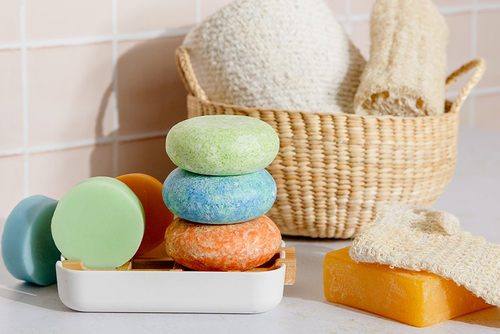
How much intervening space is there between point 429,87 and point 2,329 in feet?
1.64

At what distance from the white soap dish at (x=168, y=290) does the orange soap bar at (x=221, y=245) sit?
0.04 ft

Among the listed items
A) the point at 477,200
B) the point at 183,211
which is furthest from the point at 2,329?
the point at 477,200

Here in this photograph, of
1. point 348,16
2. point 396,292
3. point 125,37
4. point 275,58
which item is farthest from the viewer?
point 348,16

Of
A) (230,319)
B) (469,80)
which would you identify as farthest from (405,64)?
(230,319)

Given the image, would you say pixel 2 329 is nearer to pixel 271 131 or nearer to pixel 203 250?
pixel 203 250

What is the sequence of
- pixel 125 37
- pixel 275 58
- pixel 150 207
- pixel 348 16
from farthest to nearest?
pixel 348 16, pixel 125 37, pixel 275 58, pixel 150 207

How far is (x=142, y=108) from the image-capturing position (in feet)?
2.67

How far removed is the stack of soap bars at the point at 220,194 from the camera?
456 millimetres

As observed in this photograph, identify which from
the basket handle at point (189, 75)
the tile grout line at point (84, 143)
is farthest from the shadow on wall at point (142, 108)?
the basket handle at point (189, 75)

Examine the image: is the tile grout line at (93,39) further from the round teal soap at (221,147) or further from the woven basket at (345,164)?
the round teal soap at (221,147)

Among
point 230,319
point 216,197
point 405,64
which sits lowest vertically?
point 230,319

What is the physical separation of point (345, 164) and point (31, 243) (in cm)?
33

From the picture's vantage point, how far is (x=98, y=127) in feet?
2.54

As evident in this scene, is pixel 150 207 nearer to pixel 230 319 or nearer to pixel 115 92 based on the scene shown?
pixel 230 319
